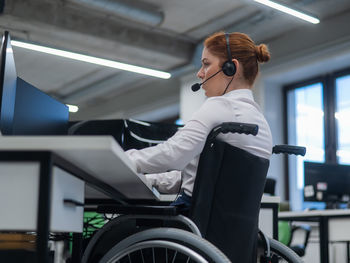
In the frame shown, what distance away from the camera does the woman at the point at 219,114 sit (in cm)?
140

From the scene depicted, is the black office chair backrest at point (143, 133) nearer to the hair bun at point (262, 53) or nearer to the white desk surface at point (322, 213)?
the hair bun at point (262, 53)

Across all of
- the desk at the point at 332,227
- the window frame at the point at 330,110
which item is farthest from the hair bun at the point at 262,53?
the window frame at the point at 330,110

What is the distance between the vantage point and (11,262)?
4.79ft

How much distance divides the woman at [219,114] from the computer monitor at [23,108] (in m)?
0.38

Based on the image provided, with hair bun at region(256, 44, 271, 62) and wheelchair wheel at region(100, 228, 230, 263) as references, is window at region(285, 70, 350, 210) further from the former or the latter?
wheelchair wheel at region(100, 228, 230, 263)

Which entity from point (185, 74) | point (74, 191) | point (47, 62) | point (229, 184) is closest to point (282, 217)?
point (229, 184)

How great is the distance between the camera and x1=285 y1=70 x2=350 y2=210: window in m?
6.41

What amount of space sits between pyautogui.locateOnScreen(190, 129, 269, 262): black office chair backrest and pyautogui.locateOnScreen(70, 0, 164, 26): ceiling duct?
443 centimetres

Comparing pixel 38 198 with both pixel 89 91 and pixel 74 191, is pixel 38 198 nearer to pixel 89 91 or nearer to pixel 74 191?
pixel 74 191

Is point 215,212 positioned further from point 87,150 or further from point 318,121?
point 318,121

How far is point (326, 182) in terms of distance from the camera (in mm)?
4449

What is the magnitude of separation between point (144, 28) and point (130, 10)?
935 mm

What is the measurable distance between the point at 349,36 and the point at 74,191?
528cm

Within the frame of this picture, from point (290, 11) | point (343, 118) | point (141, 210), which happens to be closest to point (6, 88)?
point (141, 210)
